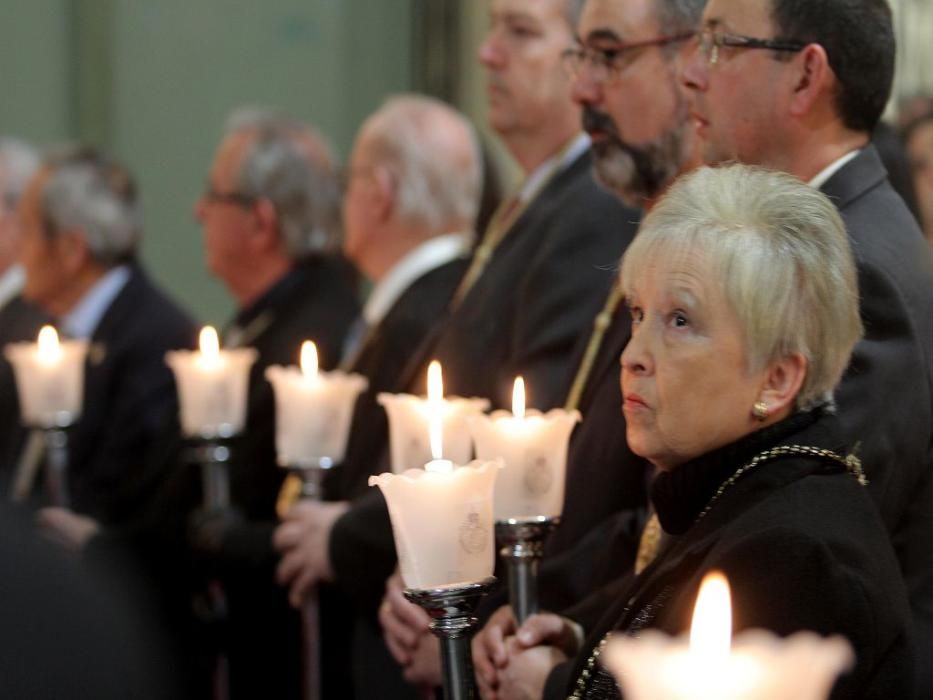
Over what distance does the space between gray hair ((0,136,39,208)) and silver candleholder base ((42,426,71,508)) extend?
7.86 ft

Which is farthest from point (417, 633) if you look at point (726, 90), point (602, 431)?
point (726, 90)

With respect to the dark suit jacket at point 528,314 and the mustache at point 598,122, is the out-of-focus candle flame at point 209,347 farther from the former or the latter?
the mustache at point 598,122

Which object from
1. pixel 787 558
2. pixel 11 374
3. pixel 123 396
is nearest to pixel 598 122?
pixel 787 558

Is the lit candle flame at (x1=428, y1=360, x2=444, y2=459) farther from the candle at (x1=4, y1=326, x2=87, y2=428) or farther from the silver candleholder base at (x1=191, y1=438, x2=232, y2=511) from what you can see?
the candle at (x1=4, y1=326, x2=87, y2=428)

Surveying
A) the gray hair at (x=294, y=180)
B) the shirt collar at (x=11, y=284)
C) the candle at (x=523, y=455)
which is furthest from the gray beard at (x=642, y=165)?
the shirt collar at (x=11, y=284)

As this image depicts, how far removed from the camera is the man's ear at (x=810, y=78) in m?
2.70

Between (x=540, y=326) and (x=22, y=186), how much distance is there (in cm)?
407

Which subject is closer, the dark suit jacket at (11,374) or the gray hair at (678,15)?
the gray hair at (678,15)

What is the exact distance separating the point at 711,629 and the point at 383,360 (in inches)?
121

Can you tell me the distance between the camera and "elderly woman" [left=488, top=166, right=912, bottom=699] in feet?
6.94

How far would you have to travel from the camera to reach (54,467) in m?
4.72

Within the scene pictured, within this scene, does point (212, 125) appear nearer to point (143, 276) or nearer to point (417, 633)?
point (143, 276)

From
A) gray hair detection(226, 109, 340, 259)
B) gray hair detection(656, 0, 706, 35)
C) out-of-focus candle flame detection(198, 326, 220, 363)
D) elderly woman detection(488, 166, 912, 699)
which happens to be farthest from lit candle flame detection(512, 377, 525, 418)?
gray hair detection(226, 109, 340, 259)

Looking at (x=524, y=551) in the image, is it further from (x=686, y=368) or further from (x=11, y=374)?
(x=11, y=374)
